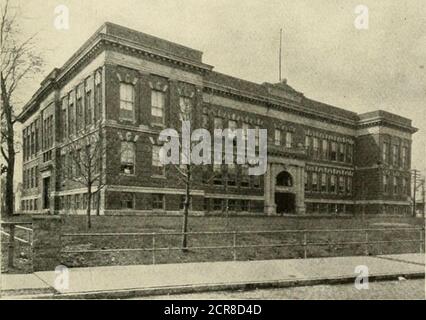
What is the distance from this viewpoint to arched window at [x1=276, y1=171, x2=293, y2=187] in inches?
1676

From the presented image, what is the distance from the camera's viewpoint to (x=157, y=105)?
3073 centimetres

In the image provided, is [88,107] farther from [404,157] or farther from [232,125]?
[404,157]

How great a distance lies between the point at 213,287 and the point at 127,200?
62.7 ft

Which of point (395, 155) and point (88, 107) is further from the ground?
point (88, 107)

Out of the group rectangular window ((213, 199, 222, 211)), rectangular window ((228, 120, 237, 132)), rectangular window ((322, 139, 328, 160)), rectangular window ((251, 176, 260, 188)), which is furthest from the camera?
rectangular window ((322, 139, 328, 160))

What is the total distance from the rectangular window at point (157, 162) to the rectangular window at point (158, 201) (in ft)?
4.89

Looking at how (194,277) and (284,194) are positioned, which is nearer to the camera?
(194,277)

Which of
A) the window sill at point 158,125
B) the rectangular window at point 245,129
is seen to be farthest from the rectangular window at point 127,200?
the rectangular window at point 245,129

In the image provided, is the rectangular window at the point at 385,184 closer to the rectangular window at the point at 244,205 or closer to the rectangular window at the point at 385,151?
the rectangular window at the point at 385,151

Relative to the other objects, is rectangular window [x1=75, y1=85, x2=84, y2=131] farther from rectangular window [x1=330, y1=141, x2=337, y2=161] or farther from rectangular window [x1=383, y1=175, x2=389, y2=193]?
rectangular window [x1=383, y1=175, x2=389, y2=193]

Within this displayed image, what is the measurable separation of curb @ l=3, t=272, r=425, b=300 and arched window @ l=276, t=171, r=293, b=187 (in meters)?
30.2

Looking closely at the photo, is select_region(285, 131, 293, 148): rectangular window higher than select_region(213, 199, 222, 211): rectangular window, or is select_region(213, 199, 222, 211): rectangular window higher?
select_region(285, 131, 293, 148): rectangular window

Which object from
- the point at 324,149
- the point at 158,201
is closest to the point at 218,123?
the point at 158,201

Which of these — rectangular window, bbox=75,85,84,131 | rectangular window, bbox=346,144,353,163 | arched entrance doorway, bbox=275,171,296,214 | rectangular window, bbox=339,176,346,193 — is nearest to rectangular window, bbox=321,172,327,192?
rectangular window, bbox=339,176,346,193
